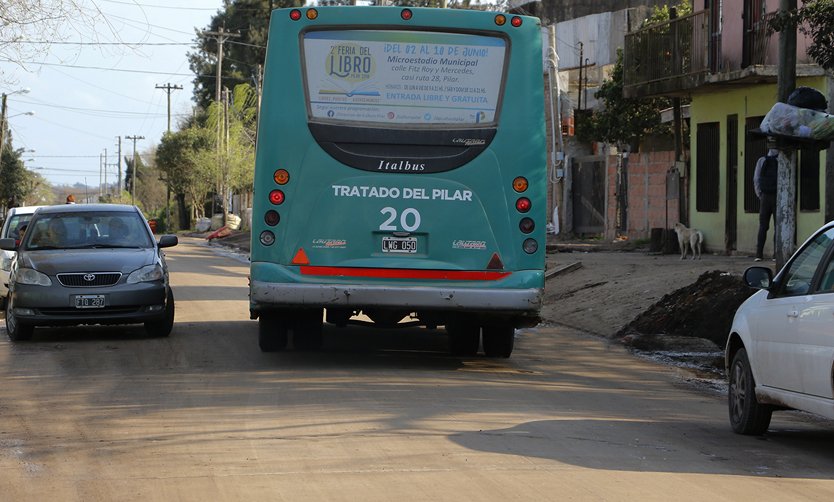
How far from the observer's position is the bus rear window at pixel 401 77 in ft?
39.3

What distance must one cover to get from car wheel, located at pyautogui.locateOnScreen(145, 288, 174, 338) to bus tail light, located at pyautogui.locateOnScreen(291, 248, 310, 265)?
361 cm

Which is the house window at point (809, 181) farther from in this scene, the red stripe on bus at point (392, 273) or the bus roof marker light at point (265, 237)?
the bus roof marker light at point (265, 237)

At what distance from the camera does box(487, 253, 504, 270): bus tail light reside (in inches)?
469

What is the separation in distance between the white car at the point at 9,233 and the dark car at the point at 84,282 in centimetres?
401

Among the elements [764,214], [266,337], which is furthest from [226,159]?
[266,337]

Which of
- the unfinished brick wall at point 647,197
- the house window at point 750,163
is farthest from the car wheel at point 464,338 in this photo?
the unfinished brick wall at point 647,197

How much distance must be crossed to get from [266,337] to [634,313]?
642cm

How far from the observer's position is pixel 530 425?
29.6 ft

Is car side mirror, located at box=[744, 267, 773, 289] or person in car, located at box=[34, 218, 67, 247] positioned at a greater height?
person in car, located at box=[34, 218, 67, 247]

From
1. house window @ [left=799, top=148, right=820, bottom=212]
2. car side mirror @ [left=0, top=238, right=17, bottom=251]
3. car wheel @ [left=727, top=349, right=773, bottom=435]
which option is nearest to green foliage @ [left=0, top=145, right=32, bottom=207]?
house window @ [left=799, top=148, right=820, bottom=212]

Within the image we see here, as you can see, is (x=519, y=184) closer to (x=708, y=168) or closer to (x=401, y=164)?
(x=401, y=164)

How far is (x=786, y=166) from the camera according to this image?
542 inches

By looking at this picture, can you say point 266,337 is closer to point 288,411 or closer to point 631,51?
point 288,411

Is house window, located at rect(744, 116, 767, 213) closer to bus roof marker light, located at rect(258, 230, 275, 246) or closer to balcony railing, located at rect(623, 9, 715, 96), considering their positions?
balcony railing, located at rect(623, 9, 715, 96)
